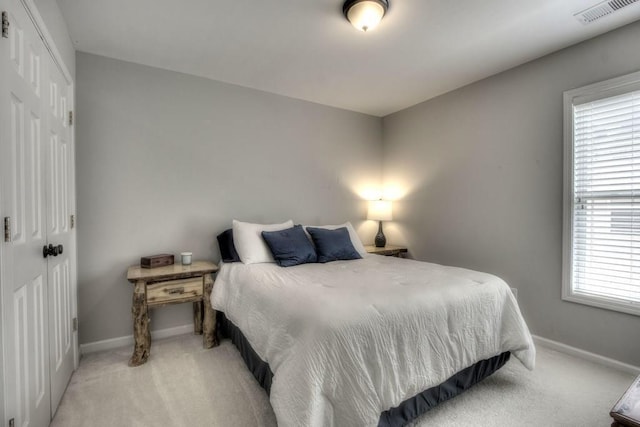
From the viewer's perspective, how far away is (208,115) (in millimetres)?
3139

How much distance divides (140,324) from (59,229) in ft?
2.96

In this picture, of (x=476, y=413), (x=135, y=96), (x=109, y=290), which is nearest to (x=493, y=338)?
(x=476, y=413)

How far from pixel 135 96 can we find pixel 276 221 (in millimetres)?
1836

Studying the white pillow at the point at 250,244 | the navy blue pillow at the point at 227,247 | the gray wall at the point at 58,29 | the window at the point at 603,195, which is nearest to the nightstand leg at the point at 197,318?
the navy blue pillow at the point at 227,247

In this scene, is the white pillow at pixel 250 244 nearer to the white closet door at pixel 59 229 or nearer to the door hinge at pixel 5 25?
the white closet door at pixel 59 229

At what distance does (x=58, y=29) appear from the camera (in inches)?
78.6

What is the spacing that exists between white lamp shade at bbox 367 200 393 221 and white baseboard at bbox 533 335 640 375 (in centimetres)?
203

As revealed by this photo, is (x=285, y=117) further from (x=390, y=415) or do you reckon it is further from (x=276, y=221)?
(x=390, y=415)

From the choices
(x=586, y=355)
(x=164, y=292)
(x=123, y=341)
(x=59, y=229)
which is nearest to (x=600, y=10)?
(x=586, y=355)

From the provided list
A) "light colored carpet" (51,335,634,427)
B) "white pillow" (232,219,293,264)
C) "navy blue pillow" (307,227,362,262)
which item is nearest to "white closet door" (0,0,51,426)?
"light colored carpet" (51,335,634,427)

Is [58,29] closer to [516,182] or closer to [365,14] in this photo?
A: [365,14]

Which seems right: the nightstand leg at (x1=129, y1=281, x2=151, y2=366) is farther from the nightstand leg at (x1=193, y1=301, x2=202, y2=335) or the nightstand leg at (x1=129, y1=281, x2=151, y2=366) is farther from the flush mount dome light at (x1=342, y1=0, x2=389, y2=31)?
the flush mount dome light at (x1=342, y1=0, x2=389, y2=31)

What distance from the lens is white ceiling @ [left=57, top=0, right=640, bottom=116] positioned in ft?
6.74

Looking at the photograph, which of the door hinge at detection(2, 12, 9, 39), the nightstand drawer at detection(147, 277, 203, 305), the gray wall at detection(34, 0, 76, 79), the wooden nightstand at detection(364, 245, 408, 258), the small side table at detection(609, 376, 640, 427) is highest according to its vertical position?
the gray wall at detection(34, 0, 76, 79)
